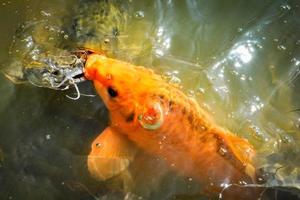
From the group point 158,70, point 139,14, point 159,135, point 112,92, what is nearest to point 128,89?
point 112,92

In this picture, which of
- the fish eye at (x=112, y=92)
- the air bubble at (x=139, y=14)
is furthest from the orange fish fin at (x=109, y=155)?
the air bubble at (x=139, y=14)

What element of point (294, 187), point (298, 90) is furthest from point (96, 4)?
point (294, 187)

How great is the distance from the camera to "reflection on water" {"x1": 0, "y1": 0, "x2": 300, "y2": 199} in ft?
9.82

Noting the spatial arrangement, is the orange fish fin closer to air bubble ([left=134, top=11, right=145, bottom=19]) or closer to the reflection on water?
the reflection on water

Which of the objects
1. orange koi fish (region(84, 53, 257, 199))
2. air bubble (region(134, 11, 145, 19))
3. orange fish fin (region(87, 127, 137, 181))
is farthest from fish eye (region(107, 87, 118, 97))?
air bubble (region(134, 11, 145, 19))

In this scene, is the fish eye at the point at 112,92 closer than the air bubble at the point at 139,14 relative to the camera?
Yes

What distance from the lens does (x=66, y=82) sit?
3.23 metres

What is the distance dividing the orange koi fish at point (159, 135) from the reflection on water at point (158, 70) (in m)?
0.13

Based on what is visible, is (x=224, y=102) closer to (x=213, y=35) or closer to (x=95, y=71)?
(x=213, y=35)

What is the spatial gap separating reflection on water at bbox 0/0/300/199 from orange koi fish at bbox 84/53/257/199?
0.41 feet

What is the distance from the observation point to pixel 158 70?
343 centimetres

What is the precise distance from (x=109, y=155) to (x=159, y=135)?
349 millimetres

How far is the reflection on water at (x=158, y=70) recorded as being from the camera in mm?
2994

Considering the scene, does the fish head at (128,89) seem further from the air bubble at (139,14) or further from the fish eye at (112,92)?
the air bubble at (139,14)
